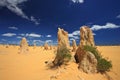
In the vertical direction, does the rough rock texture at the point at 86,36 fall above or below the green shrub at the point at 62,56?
above

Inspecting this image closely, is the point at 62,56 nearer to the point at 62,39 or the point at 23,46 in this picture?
the point at 62,39

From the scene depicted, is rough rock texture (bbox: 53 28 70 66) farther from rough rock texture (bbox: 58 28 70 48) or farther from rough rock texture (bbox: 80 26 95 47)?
rough rock texture (bbox: 80 26 95 47)

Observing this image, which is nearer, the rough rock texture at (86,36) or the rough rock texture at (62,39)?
the rough rock texture at (86,36)

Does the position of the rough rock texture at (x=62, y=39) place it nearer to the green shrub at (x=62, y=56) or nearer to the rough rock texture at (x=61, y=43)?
the rough rock texture at (x=61, y=43)

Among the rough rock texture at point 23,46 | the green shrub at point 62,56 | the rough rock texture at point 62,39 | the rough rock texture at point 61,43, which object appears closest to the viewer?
the green shrub at point 62,56

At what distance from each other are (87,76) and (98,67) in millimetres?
1312

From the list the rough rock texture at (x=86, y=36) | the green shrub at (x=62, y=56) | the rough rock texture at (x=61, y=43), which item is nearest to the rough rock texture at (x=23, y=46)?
the rough rock texture at (x=61, y=43)

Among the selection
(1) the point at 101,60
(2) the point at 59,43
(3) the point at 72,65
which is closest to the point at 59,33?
(2) the point at 59,43

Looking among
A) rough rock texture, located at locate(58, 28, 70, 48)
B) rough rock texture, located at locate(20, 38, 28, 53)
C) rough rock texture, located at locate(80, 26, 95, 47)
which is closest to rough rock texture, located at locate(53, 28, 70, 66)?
rough rock texture, located at locate(58, 28, 70, 48)

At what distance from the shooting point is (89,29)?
14.3m

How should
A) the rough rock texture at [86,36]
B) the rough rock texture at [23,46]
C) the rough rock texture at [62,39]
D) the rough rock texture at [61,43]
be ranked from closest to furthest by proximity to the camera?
the rough rock texture at [61,43], the rough rock texture at [86,36], the rough rock texture at [62,39], the rough rock texture at [23,46]

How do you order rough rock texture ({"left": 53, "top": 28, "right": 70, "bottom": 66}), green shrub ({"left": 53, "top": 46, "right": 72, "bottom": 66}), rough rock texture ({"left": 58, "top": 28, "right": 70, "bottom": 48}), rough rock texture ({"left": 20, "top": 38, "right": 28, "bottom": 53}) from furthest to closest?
1. rough rock texture ({"left": 20, "top": 38, "right": 28, "bottom": 53})
2. rough rock texture ({"left": 58, "top": 28, "right": 70, "bottom": 48})
3. rough rock texture ({"left": 53, "top": 28, "right": 70, "bottom": 66})
4. green shrub ({"left": 53, "top": 46, "right": 72, "bottom": 66})

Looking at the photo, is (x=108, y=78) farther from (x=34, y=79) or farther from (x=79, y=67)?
(x=34, y=79)

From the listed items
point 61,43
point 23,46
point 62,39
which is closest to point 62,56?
point 61,43
